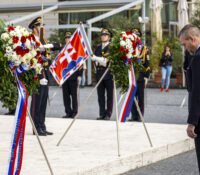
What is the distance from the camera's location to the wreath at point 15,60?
5656mm

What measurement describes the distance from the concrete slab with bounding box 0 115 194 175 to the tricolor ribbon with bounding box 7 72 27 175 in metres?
0.67

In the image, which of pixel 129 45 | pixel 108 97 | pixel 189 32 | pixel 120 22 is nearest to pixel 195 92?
pixel 189 32

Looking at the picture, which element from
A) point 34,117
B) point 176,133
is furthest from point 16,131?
point 176,133

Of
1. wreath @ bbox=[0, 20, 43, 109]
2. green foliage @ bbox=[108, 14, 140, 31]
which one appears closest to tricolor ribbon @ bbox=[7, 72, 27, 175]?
wreath @ bbox=[0, 20, 43, 109]

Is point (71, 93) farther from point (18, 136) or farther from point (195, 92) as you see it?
point (195, 92)

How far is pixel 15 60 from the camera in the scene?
568 cm

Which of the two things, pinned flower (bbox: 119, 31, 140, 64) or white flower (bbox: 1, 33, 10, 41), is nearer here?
white flower (bbox: 1, 33, 10, 41)

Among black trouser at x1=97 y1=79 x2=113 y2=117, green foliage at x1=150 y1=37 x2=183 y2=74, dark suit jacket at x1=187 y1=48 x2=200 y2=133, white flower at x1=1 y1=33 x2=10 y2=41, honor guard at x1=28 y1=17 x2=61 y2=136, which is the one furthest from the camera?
green foliage at x1=150 y1=37 x2=183 y2=74

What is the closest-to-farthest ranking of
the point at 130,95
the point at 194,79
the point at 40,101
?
the point at 194,79
the point at 130,95
the point at 40,101

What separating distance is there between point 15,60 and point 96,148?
2.85 metres

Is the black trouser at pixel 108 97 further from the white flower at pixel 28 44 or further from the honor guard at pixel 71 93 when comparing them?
the white flower at pixel 28 44

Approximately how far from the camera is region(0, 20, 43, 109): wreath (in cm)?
566

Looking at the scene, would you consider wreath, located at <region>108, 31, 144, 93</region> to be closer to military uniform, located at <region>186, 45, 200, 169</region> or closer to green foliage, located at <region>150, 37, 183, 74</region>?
military uniform, located at <region>186, 45, 200, 169</region>

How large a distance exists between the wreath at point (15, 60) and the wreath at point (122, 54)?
2180mm
